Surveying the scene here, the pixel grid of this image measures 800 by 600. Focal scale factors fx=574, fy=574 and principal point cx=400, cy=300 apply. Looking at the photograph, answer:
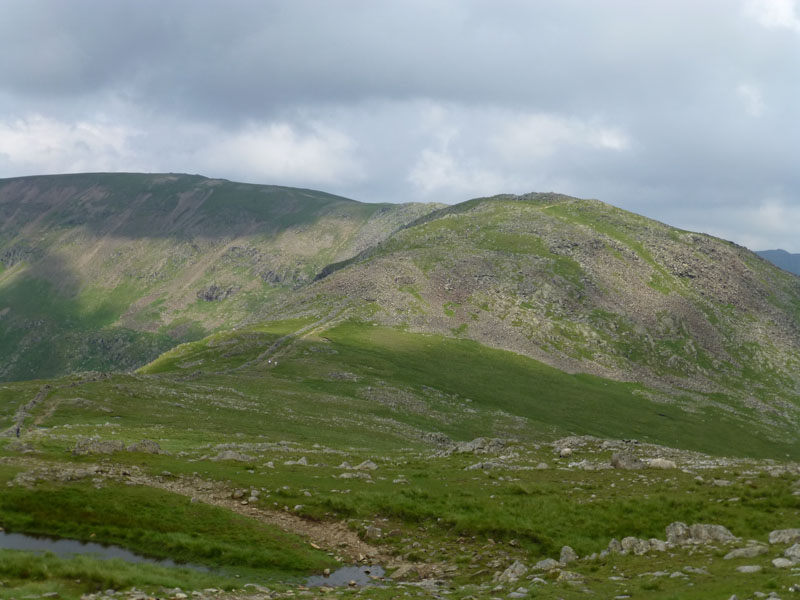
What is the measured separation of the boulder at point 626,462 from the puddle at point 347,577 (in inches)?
931

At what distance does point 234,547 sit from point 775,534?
25.0 m

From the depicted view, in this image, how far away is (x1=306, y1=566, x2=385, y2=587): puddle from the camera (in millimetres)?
25422

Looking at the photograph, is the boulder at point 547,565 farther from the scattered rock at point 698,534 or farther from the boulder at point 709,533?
the boulder at point 709,533

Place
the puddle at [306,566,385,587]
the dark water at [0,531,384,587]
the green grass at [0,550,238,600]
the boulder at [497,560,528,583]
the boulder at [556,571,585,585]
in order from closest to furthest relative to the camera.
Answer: the green grass at [0,550,238,600] → the boulder at [556,571,585,585] → the boulder at [497,560,528,583] → the puddle at [306,566,385,587] → the dark water at [0,531,384,587]

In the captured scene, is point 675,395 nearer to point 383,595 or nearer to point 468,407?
point 468,407

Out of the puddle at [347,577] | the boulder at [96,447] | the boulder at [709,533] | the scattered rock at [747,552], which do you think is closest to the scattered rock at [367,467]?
the puddle at [347,577]

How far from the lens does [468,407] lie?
12056 centimetres

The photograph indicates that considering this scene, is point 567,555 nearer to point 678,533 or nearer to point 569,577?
point 569,577

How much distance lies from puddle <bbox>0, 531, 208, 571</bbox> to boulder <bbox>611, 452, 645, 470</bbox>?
3037 centimetres

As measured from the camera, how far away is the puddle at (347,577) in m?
25.4

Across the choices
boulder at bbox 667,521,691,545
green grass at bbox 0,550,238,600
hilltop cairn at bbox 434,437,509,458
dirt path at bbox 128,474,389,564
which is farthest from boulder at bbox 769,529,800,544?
hilltop cairn at bbox 434,437,509,458

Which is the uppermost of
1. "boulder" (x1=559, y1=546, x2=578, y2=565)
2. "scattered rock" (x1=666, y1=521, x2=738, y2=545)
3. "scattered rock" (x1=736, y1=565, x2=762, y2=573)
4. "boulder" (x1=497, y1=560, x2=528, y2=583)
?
"scattered rock" (x1=736, y1=565, x2=762, y2=573)

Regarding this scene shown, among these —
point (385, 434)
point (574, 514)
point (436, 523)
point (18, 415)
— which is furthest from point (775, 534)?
point (18, 415)

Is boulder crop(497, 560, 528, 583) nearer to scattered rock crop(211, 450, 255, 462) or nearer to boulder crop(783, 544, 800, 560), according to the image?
boulder crop(783, 544, 800, 560)
